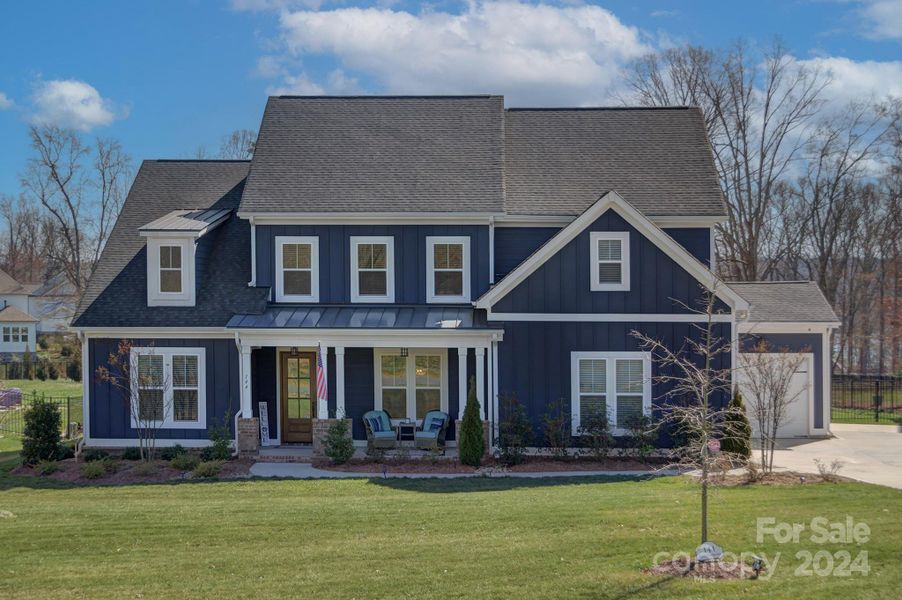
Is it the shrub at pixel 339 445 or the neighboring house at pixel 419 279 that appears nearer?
the shrub at pixel 339 445

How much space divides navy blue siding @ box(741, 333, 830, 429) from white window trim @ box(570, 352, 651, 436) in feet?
15.5

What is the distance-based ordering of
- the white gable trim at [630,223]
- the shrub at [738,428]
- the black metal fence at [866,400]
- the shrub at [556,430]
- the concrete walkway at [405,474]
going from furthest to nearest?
1. the black metal fence at [866,400]
2. the white gable trim at [630,223]
3. the shrub at [556,430]
4. the shrub at [738,428]
5. the concrete walkway at [405,474]

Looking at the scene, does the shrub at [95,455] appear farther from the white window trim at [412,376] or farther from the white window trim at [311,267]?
the white window trim at [412,376]

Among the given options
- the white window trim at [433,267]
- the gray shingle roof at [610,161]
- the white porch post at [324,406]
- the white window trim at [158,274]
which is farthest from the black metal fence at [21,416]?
the gray shingle roof at [610,161]

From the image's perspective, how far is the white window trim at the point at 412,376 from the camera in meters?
19.2

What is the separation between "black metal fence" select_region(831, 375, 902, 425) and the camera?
25375mm

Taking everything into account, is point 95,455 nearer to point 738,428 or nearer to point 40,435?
point 40,435

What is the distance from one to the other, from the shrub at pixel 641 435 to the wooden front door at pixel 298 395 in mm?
7604

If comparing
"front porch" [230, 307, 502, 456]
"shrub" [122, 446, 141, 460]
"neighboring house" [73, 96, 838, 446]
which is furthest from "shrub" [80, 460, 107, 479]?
"front porch" [230, 307, 502, 456]

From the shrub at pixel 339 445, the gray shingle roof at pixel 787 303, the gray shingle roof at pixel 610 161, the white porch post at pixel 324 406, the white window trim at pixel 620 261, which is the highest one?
the gray shingle roof at pixel 610 161

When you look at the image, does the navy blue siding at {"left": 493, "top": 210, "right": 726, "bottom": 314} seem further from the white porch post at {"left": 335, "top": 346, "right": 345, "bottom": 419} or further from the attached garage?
the attached garage

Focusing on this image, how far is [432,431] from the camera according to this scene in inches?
724

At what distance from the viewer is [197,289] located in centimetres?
1930

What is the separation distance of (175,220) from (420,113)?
728 cm
